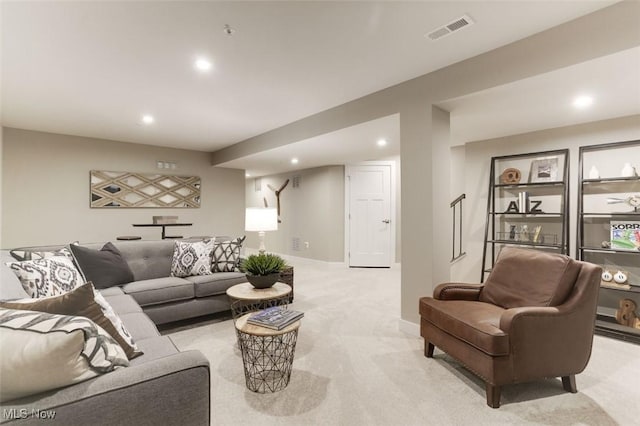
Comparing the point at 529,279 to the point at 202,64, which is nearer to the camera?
the point at 529,279

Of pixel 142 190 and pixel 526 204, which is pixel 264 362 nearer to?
pixel 526 204

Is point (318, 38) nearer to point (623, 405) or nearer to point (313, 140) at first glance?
point (313, 140)

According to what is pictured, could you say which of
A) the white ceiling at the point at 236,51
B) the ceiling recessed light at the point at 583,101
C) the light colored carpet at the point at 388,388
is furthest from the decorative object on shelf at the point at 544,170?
the light colored carpet at the point at 388,388

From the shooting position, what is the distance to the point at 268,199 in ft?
27.3

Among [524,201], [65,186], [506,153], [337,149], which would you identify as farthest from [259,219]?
[65,186]

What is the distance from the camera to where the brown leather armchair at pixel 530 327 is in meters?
1.87

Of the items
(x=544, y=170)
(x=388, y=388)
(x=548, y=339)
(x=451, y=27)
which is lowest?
(x=388, y=388)

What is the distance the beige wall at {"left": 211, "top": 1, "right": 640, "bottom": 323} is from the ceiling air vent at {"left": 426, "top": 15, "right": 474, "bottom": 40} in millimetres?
509

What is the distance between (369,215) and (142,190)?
14.4 ft

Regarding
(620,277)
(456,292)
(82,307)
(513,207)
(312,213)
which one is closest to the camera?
(82,307)

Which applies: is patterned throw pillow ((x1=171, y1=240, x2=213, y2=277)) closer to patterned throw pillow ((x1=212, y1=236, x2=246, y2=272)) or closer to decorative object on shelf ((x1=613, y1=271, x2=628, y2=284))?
patterned throw pillow ((x1=212, y1=236, x2=246, y2=272))

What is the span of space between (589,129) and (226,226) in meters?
6.22

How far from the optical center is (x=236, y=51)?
7.98ft

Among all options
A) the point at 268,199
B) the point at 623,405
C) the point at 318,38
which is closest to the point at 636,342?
the point at 623,405
